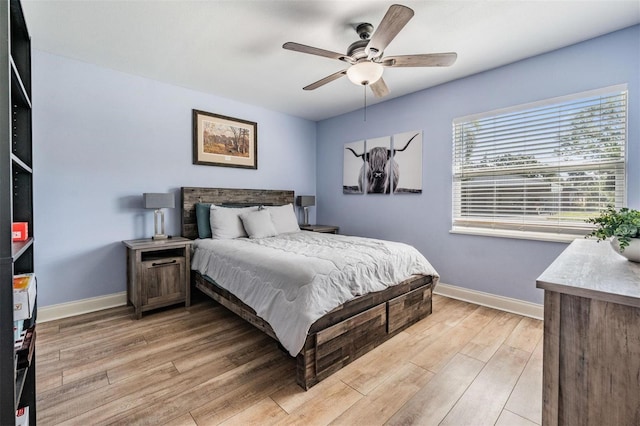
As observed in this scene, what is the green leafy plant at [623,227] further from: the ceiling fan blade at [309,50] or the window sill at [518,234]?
the ceiling fan blade at [309,50]

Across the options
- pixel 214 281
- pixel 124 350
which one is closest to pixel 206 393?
pixel 124 350

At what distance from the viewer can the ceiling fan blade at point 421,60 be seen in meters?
2.14

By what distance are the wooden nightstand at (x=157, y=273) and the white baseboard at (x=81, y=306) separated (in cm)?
12

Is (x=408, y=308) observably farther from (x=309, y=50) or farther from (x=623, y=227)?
(x=309, y=50)

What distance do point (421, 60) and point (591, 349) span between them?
2075mm

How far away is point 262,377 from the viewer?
1920 millimetres

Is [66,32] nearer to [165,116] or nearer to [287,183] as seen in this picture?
[165,116]

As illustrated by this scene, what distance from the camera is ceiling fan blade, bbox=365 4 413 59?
5.46 ft

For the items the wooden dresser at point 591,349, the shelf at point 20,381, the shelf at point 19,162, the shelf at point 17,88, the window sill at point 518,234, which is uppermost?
the shelf at point 17,88

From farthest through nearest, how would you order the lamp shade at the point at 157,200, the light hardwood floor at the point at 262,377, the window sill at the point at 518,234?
the lamp shade at the point at 157,200
the window sill at the point at 518,234
the light hardwood floor at the point at 262,377

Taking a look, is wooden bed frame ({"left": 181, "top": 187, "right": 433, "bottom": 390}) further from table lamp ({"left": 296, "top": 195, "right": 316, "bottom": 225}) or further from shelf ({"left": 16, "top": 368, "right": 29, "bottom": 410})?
table lamp ({"left": 296, "top": 195, "right": 316, "bottom": 225})

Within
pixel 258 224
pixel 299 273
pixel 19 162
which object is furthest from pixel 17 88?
pixel 258 224

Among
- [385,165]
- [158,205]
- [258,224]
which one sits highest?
[385,165]

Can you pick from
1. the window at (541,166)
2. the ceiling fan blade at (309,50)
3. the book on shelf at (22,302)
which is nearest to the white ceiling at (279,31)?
the ceiling fan blade at (309,50)
